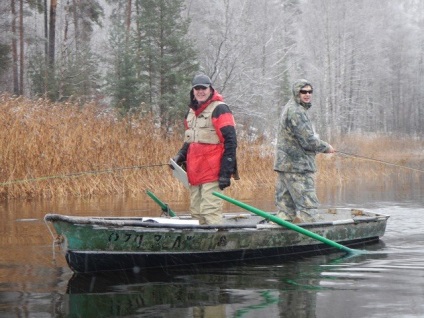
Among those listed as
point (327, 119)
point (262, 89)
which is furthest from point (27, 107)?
point (327, 119)

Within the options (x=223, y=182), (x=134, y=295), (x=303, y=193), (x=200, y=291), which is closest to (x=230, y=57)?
(x=303, y=193)

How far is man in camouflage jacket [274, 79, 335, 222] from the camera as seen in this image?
27.6ft

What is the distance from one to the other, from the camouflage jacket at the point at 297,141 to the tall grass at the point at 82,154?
4.51 metres

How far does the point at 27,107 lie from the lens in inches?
603

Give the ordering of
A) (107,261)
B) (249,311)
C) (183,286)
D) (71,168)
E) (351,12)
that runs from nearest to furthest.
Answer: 1. (249,311)
2. (183,286)
3. (107,261)
4. (71,168)
5. (351,12)

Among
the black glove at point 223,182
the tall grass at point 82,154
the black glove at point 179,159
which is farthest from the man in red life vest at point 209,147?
the tall grass at point 82,154

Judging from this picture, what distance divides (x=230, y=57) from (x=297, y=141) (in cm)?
2068

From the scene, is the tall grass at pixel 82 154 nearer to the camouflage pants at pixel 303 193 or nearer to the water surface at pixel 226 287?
the camouflage pants at pixel 303 193

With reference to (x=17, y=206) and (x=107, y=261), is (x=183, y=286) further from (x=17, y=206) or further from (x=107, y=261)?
(x=17, y=206)

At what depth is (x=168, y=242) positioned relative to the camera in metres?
7.06

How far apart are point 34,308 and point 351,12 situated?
39119 mm

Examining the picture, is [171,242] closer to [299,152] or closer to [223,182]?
[223,182]

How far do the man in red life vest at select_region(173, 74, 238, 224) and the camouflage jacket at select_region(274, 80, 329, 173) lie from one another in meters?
1.09

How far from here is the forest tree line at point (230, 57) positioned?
964 inches
